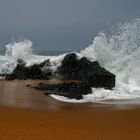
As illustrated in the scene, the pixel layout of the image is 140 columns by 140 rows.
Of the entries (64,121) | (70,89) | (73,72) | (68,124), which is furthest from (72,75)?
(68,124)

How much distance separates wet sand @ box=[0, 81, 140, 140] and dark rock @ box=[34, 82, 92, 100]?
0.70 m

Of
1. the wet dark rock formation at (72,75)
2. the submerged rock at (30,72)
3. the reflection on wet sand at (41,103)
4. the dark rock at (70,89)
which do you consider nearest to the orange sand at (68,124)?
the reflection on wet sand at (41,103)

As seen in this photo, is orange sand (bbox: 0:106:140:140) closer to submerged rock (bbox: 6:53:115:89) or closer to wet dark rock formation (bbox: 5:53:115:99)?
wet dark rock formation (bbox: 5:53:115:99)

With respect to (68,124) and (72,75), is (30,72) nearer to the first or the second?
(72,75)

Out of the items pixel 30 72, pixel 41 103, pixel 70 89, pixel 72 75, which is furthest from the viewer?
pixel 30 72

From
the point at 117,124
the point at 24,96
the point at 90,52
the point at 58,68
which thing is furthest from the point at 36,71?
the point at 117,124

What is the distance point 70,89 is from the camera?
9.38 meters

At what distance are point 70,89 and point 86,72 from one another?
354 centimetres

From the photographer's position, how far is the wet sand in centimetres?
533

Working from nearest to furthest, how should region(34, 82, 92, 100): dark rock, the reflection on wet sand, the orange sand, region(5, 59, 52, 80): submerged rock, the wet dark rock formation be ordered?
the orange sand
the reflection on wet sand
region(34, 82, 92, 100): dark rock
the wet dark rock formation
region(5, 59, 52, 80): submerged rock

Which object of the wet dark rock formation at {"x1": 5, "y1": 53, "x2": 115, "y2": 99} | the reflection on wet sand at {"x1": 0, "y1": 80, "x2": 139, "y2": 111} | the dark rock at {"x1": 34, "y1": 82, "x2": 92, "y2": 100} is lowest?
the reflection on wet sand at {"x1": 0, "y1": 80, "x2": 139, "y2": 111}

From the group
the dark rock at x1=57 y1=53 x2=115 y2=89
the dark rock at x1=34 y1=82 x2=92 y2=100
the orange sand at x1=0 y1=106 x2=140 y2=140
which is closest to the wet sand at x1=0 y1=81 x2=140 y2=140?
the orange sand at x1=0 y1=106 x2=140 y2=140

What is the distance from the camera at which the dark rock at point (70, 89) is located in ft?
30.0

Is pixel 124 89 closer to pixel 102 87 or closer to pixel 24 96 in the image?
pixel 102 87
